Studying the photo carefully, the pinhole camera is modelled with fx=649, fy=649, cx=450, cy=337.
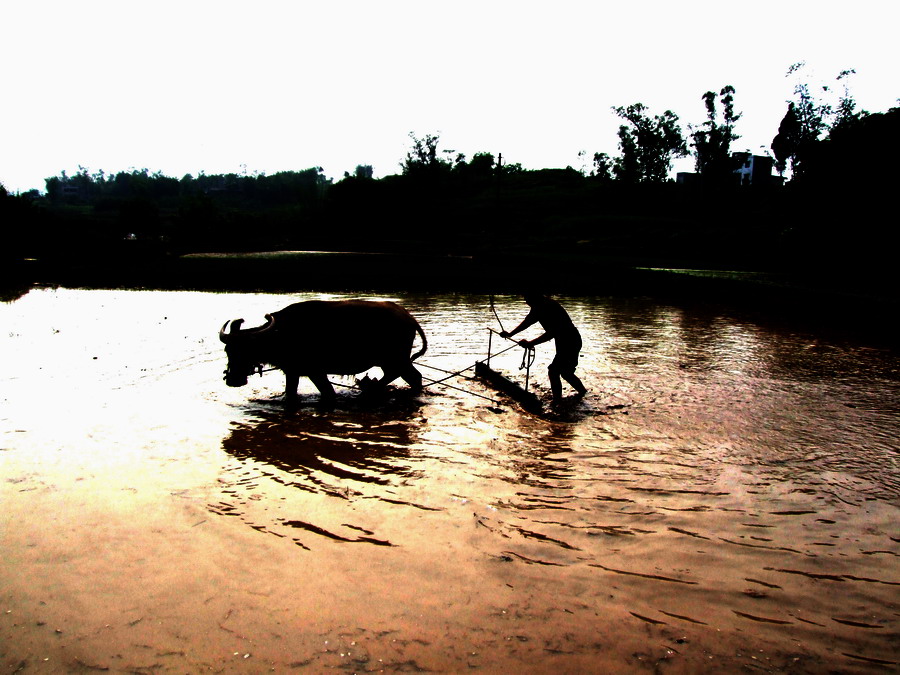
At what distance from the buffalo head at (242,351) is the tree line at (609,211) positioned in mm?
23456

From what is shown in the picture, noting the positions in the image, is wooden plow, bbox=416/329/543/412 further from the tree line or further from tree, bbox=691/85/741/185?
tree, bbox=691/85/741/185

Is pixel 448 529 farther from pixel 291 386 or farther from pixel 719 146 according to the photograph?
pixel 719 146

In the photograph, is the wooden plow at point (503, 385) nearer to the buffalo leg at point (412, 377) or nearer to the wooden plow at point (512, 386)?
the wooden plow at point (512, 386)

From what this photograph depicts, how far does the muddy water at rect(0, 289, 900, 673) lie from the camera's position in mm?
→ 3387

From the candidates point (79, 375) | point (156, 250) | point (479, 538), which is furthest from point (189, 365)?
point (156, 250)

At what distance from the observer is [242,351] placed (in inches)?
308

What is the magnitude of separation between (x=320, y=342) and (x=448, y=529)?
391 cm

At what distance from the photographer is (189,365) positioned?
9898 millimetres

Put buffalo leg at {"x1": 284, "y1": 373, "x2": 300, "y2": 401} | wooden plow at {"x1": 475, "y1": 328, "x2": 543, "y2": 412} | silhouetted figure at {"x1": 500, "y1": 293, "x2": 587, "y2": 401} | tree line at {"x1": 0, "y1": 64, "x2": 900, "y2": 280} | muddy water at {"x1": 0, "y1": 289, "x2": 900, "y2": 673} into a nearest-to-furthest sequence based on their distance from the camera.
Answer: muddy water at {"x1": 0, "y1": 289, "x2": 900, "y2": 673}, wooden plow at {"x1": 475, "y1": 328, "x2": 543, "y2": 412}, buffalo leg at {"x1": 284, "y1": 373, "x2": 300, "y2": 401}, silhouetted figure at {"x1": 500, "y1": 293, "x2": 587, "y2": 401}, tree line at {"x1": 0, "y1": 64, "x2": 900, "y2": 280}

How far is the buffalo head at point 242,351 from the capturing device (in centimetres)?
774

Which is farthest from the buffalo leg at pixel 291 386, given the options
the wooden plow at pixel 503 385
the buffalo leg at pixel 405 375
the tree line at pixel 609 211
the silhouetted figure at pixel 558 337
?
the tree line at pixel 609 211

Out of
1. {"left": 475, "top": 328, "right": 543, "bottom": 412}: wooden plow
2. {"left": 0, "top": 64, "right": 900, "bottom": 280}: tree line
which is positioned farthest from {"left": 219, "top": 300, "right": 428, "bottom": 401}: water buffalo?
{"left": 0, "top": 64, "right": 900, "bottom": 280}: tree line

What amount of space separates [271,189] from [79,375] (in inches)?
3690

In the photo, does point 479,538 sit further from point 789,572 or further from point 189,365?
point 189,365
